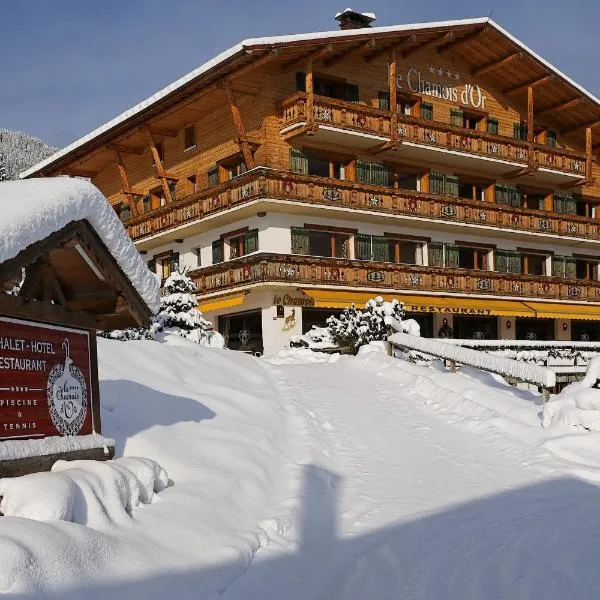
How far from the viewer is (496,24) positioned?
104 feet

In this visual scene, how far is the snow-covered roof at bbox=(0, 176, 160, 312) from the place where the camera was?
5.44m

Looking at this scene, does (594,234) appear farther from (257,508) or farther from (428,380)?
(257,508)

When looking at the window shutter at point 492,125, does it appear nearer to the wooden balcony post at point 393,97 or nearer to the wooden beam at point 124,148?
the wooden balcony post at point 393,97

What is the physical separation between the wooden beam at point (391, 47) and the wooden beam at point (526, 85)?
7193 mm

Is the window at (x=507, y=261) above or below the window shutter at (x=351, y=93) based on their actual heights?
below

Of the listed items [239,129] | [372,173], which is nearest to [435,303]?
[372,173]

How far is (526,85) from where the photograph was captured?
Answer: 115ft

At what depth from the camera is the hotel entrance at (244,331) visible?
28.4 metres

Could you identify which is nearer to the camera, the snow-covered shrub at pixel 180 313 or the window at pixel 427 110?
the snow-covered shrub at pixel 180 313

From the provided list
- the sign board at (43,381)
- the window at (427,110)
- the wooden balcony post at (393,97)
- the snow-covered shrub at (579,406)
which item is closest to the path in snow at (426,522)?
the snow-covered shrub at (579,406)

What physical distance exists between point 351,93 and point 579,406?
20677mm

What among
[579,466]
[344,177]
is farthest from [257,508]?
[344,177]

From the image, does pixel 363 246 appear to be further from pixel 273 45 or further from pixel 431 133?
pixel 273 45

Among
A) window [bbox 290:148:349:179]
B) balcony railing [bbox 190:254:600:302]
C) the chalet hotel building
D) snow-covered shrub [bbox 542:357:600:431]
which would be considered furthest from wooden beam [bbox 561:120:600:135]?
snow-covered shrub [bbox 542:357:600:431]
